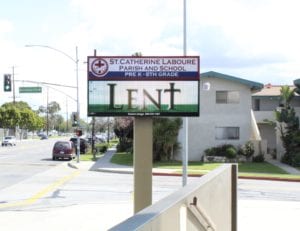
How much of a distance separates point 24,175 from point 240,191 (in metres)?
12.8

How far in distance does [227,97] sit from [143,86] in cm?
3211

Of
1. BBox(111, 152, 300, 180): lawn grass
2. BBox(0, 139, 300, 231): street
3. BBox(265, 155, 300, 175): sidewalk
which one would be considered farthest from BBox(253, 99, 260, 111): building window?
BBox(0, 139, 300, 231): street

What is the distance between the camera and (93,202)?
1825cm

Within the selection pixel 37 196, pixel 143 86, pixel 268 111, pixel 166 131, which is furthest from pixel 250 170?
pixel 143 86

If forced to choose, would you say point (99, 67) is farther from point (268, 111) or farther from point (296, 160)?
point (268, 111)

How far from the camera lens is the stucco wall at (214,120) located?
4191 centimetres

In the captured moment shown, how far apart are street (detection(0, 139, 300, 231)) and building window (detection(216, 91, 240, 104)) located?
14772mm

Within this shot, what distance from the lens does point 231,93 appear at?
1671 inches

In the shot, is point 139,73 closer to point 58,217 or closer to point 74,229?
point 74,229

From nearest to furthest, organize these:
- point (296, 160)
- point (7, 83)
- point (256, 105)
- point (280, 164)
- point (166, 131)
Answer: point (296, 160)
point (280, 164)
point (166, 131)
point (7, 83)
point (256, 105)

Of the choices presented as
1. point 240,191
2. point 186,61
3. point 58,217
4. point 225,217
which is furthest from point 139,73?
point 240,191

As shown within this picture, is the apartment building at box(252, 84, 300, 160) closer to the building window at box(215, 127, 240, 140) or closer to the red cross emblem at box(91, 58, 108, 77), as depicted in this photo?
the building window at box(215, 127, 240, 140)

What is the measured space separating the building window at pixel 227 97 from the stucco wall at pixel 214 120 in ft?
0.89

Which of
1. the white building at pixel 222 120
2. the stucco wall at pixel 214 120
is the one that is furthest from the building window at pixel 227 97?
the stucco wall at pixel 214 120
